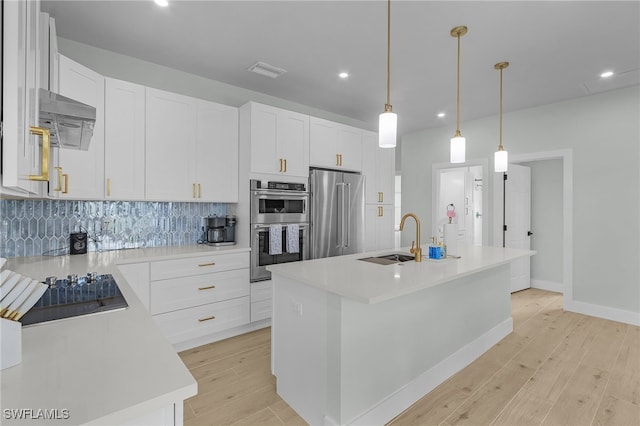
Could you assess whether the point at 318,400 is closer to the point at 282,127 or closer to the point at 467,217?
the point at 282,127

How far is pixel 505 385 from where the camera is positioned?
237 cm

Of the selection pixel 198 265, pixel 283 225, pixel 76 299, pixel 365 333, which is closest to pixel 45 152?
pixel 76 299

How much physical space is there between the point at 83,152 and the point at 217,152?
1.14m

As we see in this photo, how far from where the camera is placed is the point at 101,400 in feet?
2.18

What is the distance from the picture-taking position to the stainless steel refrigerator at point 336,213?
380 cm

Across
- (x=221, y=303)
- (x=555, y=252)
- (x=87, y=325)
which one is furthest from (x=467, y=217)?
(x=87, y=325)

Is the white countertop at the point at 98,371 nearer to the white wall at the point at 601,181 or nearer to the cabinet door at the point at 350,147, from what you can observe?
the cabinet door at the point at 350,147

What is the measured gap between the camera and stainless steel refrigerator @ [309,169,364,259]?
3801mm

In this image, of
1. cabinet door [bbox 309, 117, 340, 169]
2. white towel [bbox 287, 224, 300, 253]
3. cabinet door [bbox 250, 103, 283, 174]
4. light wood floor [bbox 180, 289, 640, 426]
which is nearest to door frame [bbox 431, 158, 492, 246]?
light wood floor [bbox 180, 289, 640, 426]

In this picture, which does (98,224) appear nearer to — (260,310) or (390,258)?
(260,310)

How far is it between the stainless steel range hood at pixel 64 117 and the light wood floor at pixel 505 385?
173cm

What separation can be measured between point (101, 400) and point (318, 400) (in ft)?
4.75

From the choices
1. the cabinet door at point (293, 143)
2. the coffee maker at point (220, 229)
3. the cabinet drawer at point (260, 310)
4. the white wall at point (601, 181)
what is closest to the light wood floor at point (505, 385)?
the cabinet drawer at point (260, 310)

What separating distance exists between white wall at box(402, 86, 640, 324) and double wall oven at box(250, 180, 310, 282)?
334cm
